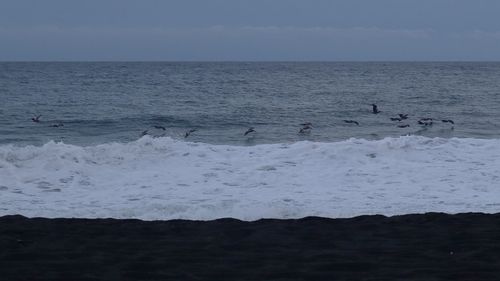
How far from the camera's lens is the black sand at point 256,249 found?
635 cm

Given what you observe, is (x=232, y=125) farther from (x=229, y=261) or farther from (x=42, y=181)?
(x=229, y=261)

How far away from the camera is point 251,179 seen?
1225 cm

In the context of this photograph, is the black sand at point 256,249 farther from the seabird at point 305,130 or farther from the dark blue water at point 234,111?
the seabird at point 305,130

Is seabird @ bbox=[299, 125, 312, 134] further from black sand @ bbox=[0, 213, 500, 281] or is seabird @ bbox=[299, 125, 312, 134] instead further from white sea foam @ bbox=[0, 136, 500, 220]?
black sand @ bbox=[0, 213, 500, 281]

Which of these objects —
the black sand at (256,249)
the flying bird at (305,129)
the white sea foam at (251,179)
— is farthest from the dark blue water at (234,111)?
the black sand at (256,249)

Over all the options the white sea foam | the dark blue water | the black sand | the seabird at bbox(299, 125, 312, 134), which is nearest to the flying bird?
the seabird at bbox(299, 125, 312, 134)

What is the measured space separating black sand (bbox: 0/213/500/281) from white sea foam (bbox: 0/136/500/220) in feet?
5.24

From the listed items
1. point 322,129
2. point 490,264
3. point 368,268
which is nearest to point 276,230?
point 368,268

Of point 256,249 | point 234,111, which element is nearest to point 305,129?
point 234,111

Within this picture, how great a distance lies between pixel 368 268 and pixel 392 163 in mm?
7230

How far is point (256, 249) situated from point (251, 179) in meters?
5.08

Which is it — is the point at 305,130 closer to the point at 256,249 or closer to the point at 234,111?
the point at 234,111

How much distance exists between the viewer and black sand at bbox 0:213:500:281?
635 cm

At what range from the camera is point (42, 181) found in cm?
1216
